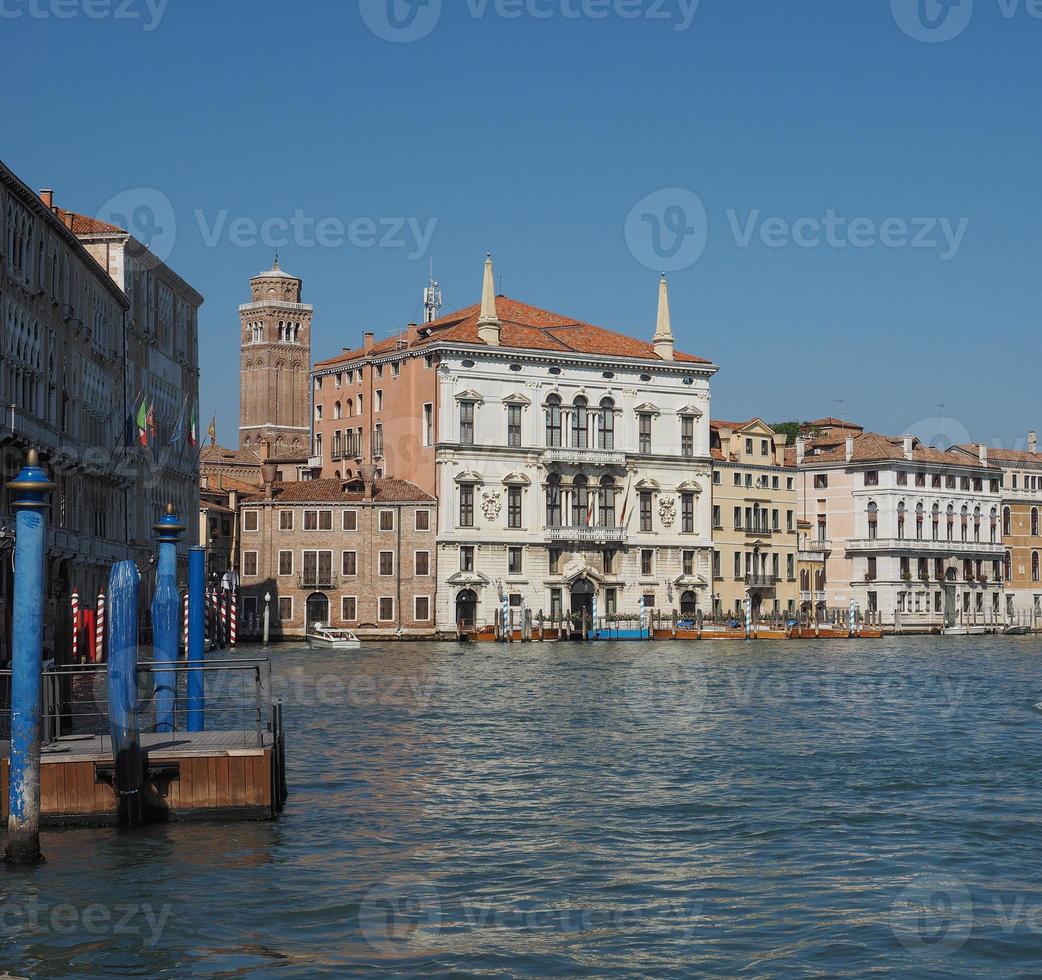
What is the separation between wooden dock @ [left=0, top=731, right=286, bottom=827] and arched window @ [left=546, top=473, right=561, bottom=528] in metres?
52.4

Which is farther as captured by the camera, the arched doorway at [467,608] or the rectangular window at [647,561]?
the rectangular window at [647,561]

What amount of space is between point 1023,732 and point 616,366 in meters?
44.7

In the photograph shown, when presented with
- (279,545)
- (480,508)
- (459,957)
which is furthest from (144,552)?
(459,957)

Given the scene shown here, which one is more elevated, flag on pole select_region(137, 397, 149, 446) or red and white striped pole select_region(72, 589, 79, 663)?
flag on pole select_region(137, 397, 149, 446)

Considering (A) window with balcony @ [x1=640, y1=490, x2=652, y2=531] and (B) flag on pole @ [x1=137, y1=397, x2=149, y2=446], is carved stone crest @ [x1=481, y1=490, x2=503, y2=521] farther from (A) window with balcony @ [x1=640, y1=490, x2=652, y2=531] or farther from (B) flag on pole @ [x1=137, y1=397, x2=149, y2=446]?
(B) flag on pole @ [x1=137, y1=397, x2=149, y2=446]

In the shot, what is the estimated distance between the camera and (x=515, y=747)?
950 inches

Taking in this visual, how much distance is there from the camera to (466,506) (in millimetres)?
66875

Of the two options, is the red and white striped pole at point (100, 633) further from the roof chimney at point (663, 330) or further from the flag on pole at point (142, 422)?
the roof chimney at point (663, 330)

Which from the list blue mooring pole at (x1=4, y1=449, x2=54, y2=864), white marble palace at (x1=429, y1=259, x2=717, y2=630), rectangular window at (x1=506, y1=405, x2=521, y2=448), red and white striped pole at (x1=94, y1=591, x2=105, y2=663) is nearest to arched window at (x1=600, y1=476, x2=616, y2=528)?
white marble palace at (x1=429, y1=259, x2=717, y2=630)

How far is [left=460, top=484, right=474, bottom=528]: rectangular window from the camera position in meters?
66.8

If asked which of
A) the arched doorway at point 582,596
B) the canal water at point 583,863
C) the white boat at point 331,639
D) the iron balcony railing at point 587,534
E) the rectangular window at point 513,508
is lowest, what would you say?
the canal water at point 583,863

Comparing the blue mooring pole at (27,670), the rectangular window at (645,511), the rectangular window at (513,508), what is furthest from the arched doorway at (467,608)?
the blue mooring pole at (27,670)

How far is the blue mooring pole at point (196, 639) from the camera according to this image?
65.0 feet

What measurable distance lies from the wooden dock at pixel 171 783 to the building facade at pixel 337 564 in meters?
48.4
